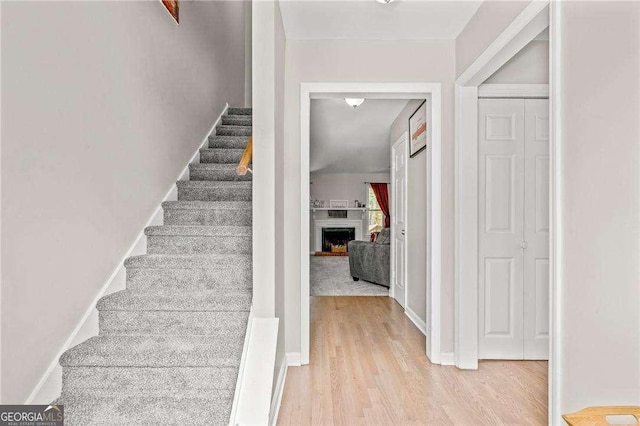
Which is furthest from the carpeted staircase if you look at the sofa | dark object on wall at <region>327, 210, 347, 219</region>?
dark object on wall at <region>327, 210, 347, 219</region>

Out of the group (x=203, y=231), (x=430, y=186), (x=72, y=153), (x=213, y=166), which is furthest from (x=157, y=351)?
(x=430, y=186)

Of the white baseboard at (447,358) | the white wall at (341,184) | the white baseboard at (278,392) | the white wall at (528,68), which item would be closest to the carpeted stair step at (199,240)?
the white baseboard at (278,392)

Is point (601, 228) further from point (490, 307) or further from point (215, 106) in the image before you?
point (215, 106)

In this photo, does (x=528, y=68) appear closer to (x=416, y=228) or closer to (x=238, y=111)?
(x=416, y=228)

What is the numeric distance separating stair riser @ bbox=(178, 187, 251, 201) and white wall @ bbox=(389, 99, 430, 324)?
1.60 meters

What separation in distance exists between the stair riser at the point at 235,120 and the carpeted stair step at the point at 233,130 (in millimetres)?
213

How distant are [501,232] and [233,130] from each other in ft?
9.30

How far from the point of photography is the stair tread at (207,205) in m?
2.87

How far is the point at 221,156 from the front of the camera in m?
3.66

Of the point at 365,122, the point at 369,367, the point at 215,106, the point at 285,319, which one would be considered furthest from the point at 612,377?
the point at 365,122

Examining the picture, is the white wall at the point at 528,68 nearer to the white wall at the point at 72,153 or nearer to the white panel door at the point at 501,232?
the white panel door at the point at 501,232

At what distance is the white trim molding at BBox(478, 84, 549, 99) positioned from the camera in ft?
9.16

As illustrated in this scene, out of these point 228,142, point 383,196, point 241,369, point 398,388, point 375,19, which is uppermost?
point 375,19

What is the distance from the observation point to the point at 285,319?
2828 mm
